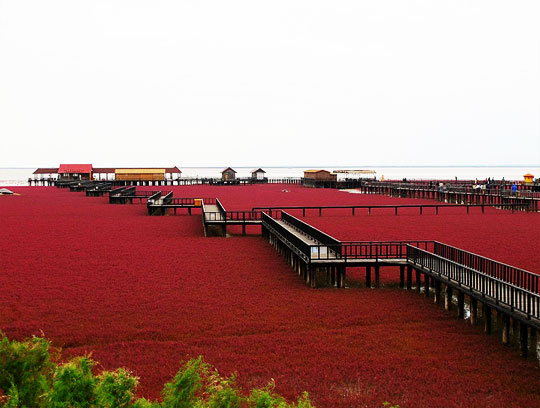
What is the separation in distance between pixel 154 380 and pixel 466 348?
6.81 meters

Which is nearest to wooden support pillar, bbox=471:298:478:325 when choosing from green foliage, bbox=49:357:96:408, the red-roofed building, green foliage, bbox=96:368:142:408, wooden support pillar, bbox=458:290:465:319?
wooden support pillar, bbox=458:290:465:319

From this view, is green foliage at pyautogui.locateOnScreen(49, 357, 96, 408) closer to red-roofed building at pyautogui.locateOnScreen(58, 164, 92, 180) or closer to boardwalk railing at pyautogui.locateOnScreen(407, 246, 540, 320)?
boardwalk railing at pyautogui.locateOnScreen(407, 246, 540, 320)

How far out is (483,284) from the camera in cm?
1446

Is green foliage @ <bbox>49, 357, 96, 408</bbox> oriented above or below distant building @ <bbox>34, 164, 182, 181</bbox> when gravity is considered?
below

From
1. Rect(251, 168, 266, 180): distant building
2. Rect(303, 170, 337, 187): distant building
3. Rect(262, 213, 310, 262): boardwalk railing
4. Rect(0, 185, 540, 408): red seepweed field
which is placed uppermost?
Rect(251, 168, 266, 180): distant building

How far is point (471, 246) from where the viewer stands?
26750mm

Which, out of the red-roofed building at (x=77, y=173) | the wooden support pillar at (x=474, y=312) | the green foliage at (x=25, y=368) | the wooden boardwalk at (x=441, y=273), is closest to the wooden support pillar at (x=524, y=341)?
the wooden boardwalk at (x=441, y=273)

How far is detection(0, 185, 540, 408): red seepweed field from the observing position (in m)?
11.0

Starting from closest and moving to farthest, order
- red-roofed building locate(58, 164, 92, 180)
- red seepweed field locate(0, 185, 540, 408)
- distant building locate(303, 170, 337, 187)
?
red seepweed field locate(0, 185, 540, 408) → distant building locate(303, 170, 337, 187) → red-roofed building locate(58, 164, 92, 180)

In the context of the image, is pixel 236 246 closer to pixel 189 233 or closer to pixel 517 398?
pixel 189 233

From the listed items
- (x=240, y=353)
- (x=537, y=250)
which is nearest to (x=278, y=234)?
(x=537, y=250)

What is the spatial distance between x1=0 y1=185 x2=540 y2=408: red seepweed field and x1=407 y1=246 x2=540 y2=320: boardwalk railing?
93cm

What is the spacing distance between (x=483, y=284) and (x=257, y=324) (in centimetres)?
576

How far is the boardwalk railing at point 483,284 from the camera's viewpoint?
12652 millimetres
